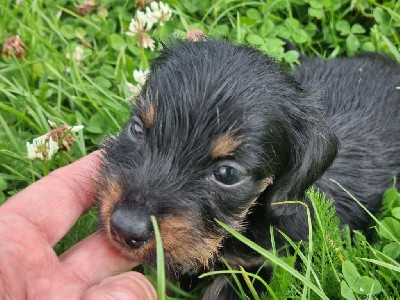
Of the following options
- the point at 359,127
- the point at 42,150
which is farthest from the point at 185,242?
the point at 359,127

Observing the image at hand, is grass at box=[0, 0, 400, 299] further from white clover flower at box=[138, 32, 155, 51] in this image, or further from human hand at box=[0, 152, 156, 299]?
human hand at box=[0, 152, 156, 299]

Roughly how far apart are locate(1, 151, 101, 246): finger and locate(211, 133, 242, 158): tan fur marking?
671 mm

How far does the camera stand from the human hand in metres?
2.34

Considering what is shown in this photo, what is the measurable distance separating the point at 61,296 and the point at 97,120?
5.60 feet

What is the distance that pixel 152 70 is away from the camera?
297 cm

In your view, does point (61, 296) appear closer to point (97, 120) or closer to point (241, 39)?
point (97, 120)

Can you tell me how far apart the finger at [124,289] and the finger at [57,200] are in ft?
2.09

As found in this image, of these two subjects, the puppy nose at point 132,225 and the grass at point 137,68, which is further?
the grass at point 137,68

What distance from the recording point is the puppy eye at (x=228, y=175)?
2641 mm

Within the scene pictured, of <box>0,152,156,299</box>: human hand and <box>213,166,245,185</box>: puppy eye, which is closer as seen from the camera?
<box>0,152,156,299</box>: human hand

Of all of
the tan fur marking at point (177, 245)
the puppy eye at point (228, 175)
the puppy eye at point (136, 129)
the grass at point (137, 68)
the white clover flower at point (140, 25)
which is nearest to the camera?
the tan fur marking at point (177, 245)

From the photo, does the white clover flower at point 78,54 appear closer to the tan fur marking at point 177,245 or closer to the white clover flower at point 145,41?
the white clover flower at point 145,41

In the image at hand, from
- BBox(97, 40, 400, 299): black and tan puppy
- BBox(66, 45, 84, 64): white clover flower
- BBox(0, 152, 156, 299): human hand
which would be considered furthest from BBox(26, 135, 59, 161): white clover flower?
BBox(66, 45, 84, 64): white clover flower

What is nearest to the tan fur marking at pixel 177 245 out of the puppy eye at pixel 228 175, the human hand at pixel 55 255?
the human hand at pixel 55 255
